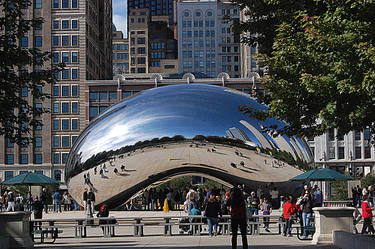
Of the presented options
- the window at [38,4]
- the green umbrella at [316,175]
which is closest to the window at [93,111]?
the window at [38,4]


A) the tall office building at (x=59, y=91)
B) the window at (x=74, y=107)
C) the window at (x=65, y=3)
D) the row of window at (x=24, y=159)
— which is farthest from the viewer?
the window at (x=65, y=3)

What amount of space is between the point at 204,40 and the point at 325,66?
530ft

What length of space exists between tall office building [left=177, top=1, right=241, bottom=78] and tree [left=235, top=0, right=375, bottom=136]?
513 feet

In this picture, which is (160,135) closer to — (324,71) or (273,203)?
(273,203)

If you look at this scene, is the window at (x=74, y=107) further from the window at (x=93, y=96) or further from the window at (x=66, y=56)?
the window at (x=66, y=56)

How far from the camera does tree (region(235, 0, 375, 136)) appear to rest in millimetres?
13367

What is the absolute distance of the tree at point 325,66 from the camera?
13367 mm

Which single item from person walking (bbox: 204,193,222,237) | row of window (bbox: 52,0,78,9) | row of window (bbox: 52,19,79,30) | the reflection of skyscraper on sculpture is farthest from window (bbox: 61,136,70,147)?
person walking (bbox: 204,193,222,237)

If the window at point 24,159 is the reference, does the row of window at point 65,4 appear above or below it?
above

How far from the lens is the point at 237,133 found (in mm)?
29688

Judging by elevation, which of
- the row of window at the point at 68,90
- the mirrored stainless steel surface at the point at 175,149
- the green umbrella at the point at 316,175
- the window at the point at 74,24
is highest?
the window at the point at 74,24

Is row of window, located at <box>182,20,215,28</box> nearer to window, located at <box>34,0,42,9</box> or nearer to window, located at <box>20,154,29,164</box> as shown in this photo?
window, located at <box>34,0,42,9</box>

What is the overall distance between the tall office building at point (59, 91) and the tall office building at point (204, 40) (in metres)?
69.0

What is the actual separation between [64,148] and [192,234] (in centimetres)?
8088
